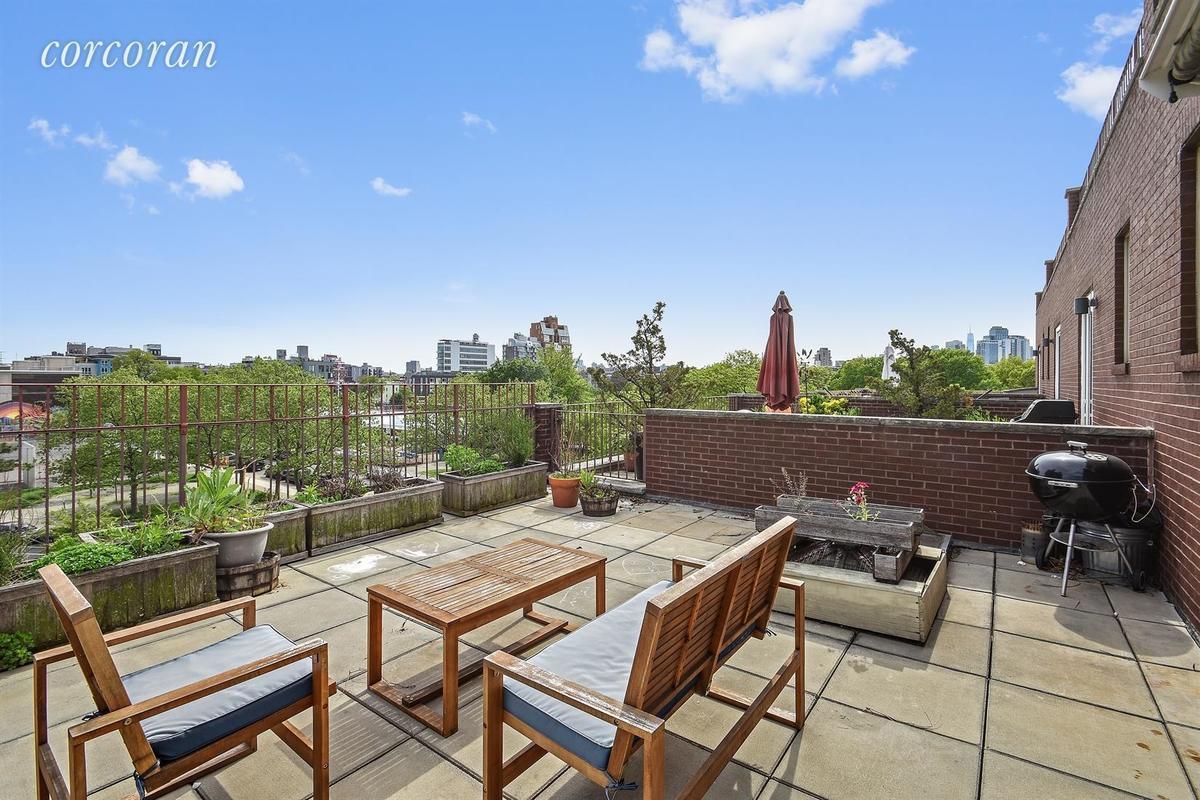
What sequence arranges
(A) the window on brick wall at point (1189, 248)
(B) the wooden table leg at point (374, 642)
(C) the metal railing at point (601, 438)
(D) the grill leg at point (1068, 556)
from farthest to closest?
(C) the metal railing at point (601, 438) → (D) the grill leg at point (1068, 556) → (A) the window on brick wall at point (1189, 248) → (B) the wooden table leg at point (374, 642)

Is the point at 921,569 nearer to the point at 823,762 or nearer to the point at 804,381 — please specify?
the point at 823,762

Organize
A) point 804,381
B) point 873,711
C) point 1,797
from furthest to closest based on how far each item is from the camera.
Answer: point 804,381, point 873,711, point 1,797

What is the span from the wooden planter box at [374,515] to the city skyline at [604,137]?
510 centimetres

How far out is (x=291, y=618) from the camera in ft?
12.7

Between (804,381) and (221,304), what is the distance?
192ft

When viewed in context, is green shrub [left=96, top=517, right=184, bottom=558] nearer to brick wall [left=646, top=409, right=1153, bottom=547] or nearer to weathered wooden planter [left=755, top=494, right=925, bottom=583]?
weathered wooden planter [left=755, top=494, right=925, bottom=583]

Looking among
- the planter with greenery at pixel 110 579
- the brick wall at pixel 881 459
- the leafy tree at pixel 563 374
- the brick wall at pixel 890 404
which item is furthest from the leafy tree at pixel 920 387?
the leafy tree at pixel 563 374

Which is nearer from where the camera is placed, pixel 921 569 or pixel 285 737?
pixel 285 737

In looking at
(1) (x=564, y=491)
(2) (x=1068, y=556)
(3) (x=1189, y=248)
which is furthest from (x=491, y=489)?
(3) (x=1189, y=248)

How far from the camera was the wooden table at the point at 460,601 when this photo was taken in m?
2.58

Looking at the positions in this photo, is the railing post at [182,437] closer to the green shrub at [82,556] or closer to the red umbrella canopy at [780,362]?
the green shrub at [82,556]

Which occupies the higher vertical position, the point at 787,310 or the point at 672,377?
the point at 787,310

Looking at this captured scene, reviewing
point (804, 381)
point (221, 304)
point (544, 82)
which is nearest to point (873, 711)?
point (544, 82)

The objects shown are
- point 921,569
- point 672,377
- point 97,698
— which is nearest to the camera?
point 97,698
